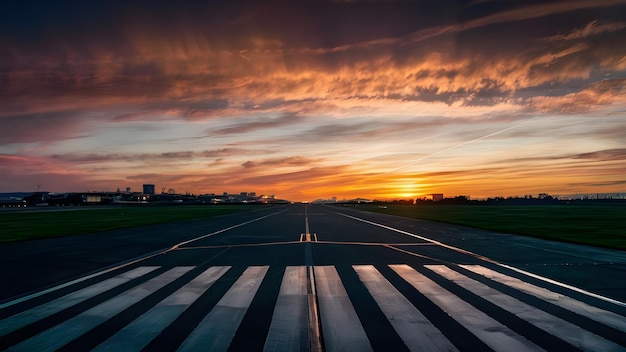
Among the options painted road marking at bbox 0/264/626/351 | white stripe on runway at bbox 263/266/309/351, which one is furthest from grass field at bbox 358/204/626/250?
white stripe on runway at bbox 263/266/309/351

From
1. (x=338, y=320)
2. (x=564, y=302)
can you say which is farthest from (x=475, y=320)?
(x=564, y=302)

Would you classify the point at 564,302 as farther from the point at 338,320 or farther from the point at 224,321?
the point at 224,321

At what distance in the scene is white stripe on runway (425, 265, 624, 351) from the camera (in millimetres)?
6039

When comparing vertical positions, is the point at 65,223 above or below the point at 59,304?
above

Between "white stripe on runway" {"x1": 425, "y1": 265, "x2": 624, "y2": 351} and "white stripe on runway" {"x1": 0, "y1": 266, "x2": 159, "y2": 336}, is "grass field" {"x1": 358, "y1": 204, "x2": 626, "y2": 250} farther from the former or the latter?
"white stripe on runway" {"x1": 0, "y1": 266, "x2": 159, "y2": 336}

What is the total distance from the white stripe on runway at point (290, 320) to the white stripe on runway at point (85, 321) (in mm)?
2916

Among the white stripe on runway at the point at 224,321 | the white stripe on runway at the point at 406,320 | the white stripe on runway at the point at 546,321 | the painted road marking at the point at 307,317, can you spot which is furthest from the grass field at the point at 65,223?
the white stripe on runway at the point at 546,321

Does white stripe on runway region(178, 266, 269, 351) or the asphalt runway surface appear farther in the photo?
the asphalt runway surface

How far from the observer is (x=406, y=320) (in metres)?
7.21

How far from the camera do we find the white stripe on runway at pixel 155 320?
6.12 m

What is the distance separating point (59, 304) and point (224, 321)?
3.76 m

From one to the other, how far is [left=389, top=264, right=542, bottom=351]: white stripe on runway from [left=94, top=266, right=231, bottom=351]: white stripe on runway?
4809 millimetres

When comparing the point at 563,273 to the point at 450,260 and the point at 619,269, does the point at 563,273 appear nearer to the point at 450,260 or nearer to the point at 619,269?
the point at 619,269

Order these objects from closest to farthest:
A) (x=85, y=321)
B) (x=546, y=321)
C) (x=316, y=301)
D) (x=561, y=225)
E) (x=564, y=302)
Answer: (x=546, y=321), (x=85, y=321), (x=564, y=302), (x=316, y=301), (x=561, y=225)
